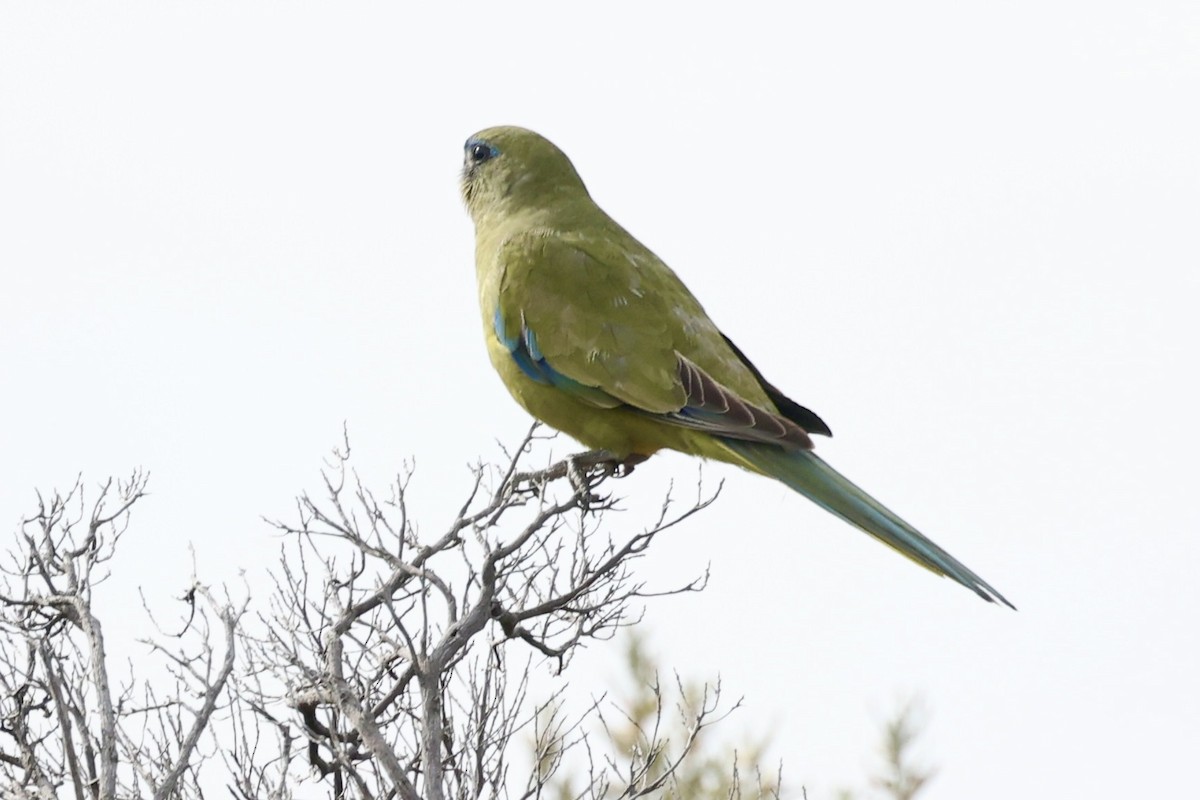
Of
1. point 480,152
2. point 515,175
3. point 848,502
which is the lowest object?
point 848,502

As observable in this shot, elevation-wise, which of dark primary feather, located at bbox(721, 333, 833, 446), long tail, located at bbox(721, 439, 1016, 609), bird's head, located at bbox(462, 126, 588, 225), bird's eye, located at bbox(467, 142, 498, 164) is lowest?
long tail, located at bbox(721, 439, 1016, 609)

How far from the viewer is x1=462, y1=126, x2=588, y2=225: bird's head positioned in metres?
8.63

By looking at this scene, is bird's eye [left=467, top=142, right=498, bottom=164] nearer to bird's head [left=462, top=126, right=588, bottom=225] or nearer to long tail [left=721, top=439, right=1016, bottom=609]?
bird's head [left=462, top=126, right=588, bottom=225]

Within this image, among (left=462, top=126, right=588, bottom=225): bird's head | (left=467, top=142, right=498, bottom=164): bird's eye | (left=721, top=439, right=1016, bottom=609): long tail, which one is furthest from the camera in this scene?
(left=467, top=142, right=498, bottom=164): bird's eye

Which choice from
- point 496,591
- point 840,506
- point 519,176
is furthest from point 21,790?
point 519,176

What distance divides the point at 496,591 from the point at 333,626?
0.66 m

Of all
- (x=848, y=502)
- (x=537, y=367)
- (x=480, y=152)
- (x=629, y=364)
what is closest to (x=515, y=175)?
(x=480, y=152)

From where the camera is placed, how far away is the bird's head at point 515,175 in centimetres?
863

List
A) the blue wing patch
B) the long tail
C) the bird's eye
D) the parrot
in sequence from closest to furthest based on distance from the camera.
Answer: the long tail < the parrot < the blue wing patch < the bird's eye

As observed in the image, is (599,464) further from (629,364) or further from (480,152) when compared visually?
(480,152)

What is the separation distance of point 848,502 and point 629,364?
126 centimetres

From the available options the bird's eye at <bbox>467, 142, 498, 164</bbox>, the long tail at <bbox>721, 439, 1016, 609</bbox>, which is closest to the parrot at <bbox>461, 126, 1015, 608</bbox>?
the long tail at <bbox>721, 439, 1016, 609</bbox>

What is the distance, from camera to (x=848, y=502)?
6.96 metres

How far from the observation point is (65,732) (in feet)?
18.5
